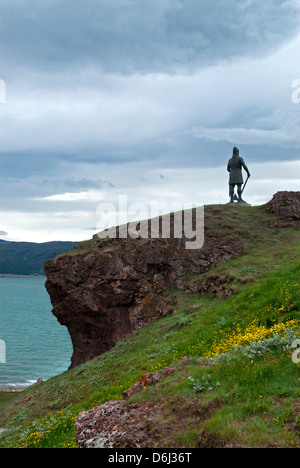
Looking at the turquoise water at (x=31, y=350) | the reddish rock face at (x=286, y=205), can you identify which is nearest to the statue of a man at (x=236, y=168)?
the reddish rock face at (x=286, y=205)

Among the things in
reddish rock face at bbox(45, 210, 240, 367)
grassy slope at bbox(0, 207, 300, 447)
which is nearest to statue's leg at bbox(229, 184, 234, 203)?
grassy slope at bbox(0, 207, 300, 447)

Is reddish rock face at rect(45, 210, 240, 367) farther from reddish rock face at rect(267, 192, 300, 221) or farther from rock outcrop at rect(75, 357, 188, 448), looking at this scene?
rock outcrop at rect(75, 357, 188, 448)

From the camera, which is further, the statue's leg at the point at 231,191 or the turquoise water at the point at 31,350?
the turquoise water at the point at 31,350

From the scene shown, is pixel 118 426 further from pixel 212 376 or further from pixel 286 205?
pixel 286 205

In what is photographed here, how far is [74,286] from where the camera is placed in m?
27.5

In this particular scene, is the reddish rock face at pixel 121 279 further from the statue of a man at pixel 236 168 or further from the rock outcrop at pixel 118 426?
the rock outcrop at pixel 118 426

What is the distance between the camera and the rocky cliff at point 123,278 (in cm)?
2547

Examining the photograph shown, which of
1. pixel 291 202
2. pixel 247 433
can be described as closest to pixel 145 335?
pixel 247 433

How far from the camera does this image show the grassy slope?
6758mm

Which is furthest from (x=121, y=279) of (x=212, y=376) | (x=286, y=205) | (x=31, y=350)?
(x=31, y=350)

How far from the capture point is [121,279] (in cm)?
2581

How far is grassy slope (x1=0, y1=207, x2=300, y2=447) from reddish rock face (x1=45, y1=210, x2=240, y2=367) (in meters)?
1.97

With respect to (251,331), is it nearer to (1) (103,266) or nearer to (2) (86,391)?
(2) (86,391)

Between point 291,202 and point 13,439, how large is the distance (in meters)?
27.9
